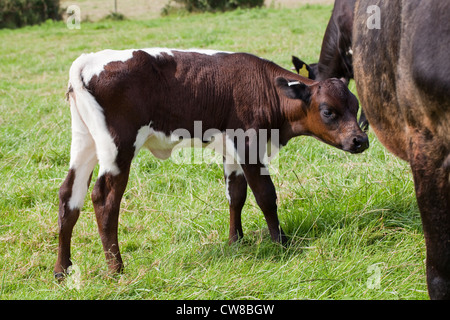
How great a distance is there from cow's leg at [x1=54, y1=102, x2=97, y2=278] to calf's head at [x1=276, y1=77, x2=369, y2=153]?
1.30 metres

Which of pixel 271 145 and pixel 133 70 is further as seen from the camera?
pixel 271 145

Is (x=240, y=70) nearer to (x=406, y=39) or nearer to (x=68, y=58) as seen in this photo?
(x=406, y=39)

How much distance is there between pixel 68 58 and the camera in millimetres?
13680

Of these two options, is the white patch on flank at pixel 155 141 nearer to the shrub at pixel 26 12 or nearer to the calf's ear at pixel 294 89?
the calf's ear at pixel 294 89

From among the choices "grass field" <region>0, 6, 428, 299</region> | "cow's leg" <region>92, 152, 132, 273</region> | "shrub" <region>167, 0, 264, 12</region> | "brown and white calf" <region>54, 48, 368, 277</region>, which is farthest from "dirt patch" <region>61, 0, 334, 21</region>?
"cow's leg" <region>92, 152, 132, 273</region>

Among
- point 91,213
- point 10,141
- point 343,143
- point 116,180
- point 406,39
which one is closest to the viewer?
point 406,39

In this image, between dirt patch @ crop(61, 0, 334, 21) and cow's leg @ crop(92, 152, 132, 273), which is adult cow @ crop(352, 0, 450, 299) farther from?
dirt patch @ crop(61, 0, 334, 21)

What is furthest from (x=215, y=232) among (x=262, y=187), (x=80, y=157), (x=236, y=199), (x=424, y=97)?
(x=424, y=97)

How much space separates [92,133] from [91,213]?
135 cm

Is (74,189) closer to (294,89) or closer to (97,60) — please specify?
(97,60)

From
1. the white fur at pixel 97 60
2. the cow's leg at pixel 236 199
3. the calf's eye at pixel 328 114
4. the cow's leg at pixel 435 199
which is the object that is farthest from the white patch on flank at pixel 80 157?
the cow's leg at pixel 435 199

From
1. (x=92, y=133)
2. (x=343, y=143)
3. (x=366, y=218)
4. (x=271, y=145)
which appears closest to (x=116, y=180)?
(x=92, y=133)

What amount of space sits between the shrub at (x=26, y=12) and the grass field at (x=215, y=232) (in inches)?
715

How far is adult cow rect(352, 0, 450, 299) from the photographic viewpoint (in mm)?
2365
